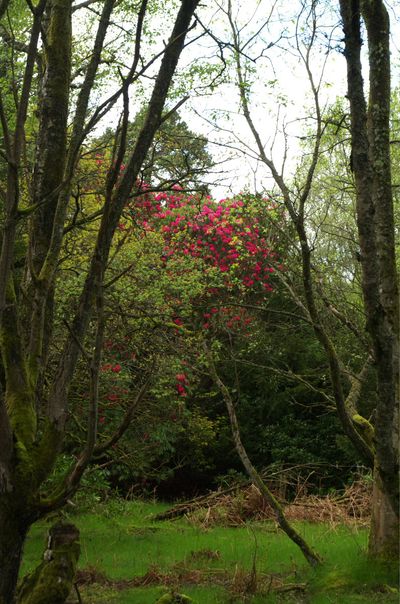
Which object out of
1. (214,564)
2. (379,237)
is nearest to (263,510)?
(214,564)

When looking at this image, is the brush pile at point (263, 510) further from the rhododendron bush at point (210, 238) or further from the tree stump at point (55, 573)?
the tree stump at point (55, 573)

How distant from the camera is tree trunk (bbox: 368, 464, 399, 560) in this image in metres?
6.08

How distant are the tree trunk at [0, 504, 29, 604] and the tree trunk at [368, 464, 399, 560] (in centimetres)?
416

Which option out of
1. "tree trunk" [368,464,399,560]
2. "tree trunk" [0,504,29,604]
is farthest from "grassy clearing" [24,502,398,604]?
"tree trunk" [0,504,29,604]

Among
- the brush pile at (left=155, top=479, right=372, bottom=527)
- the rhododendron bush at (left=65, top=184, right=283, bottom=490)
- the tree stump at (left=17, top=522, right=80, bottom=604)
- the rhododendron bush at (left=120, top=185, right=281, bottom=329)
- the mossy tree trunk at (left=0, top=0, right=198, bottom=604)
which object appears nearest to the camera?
the mossy tree trunk at (left=0, top=0, right=198, bottom=604)

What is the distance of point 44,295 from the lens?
372 cm

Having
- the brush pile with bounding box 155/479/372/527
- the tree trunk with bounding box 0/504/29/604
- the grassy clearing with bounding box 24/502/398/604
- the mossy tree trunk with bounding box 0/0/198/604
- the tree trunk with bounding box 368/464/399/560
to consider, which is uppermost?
the mossy tree trunk with bounding box 0/0/198/604

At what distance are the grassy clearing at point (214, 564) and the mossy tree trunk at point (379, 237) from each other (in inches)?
23.1

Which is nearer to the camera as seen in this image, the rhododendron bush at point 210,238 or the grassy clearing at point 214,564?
the grassy clearing at point 214,564

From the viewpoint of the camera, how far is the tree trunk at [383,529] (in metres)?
6.08

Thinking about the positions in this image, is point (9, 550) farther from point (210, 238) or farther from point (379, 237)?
point (210, 238)

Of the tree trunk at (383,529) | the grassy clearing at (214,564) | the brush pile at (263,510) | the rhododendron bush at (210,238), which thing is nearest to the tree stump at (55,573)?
the grassy clearing at (214,564)

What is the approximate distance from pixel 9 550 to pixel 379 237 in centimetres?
486

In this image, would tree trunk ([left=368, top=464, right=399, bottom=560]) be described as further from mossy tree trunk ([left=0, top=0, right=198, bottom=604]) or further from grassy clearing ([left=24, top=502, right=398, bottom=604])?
mossy tree trunk ([left=0, top=0, right=198, bottom=604])
